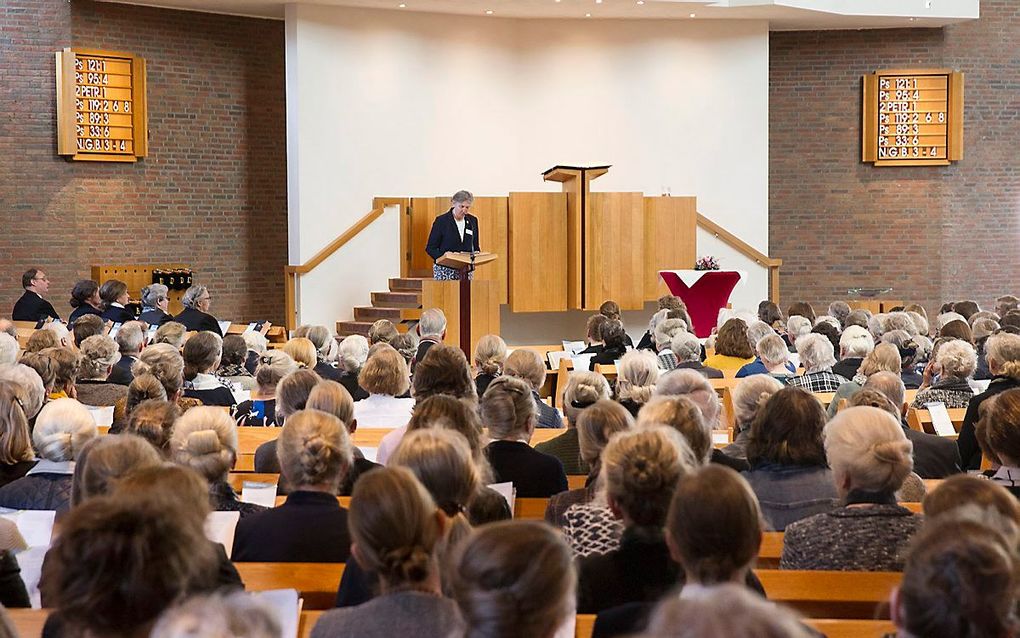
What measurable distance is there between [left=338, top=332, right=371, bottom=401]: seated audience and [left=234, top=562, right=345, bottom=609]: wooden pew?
4.21m

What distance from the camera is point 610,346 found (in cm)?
879

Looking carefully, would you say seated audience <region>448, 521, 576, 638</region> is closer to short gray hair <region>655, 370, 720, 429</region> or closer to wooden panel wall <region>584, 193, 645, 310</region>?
short gray hair <region>655, 370, 720, 429</region>

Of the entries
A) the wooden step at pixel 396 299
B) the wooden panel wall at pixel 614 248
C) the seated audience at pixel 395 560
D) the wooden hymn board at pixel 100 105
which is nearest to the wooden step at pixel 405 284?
the wooden step at pixel 396 299

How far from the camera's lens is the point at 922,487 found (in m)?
4.69

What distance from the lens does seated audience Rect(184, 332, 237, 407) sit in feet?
22.6

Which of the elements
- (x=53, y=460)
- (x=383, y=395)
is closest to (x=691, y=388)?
(x=383, y=395)

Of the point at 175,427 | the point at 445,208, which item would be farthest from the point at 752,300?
the point at 175,427

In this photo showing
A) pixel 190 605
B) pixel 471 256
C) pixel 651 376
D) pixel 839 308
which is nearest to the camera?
pixel 190 605

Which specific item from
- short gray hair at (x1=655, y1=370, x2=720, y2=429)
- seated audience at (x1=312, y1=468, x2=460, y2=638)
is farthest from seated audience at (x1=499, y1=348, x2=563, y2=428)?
seated audience at (x1=312, y1=468, x2=460, y2=638)

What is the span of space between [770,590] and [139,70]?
42.1 ft

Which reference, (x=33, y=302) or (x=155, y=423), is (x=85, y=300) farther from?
(x=155, y=423)

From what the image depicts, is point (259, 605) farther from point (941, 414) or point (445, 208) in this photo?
point (445, 208)

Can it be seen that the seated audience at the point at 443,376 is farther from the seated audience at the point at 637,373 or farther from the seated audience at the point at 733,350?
the seated audience at the point at 733,350

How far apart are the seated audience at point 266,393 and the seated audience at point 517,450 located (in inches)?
77.7
